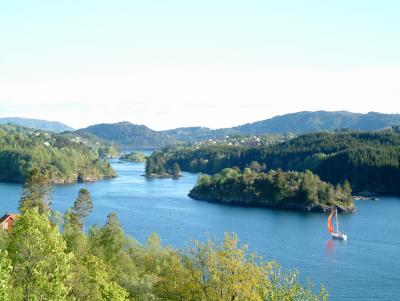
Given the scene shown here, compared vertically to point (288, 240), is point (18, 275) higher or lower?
higher

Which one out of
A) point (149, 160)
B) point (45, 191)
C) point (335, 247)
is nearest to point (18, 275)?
A: point (45, 191)

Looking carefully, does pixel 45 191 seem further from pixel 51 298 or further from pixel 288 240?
pixel 51 298

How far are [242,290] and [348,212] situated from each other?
7039 centimetres

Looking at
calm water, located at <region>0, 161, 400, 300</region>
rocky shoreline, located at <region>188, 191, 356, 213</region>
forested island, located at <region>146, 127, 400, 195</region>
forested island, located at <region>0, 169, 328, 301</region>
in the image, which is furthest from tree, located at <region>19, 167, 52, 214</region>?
forested island, located at <region>146, 127, 400, 195</region>

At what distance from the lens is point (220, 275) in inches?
771

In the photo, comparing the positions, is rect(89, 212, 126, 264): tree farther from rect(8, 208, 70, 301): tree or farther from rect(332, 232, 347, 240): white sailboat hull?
rect(332, 232, 347, 240): white sailboat hull

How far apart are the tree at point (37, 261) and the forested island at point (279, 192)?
244ft

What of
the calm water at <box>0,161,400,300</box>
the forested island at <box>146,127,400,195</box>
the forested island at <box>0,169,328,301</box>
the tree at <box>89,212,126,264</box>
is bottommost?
the calm water at <box>0,161,400,300</box>

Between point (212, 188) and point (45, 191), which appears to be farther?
point (212, 188)

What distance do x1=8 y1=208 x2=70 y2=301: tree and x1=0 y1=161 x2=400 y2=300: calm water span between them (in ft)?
84.2

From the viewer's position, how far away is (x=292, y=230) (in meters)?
68.3

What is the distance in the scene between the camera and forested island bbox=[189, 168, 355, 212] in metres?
90.1

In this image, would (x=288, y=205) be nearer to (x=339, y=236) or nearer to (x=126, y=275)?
(x=339, y=236)

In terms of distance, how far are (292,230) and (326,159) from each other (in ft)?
211
